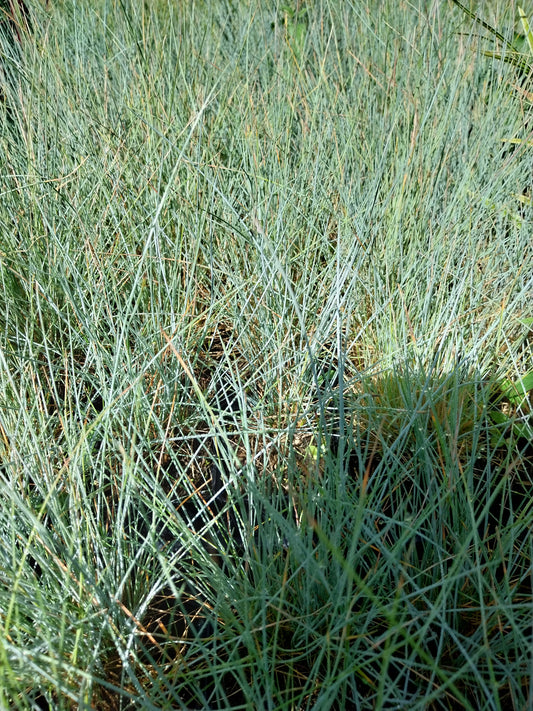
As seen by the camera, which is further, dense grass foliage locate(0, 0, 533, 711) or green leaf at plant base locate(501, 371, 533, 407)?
green leaf at plant base locate(501, 371, 533, 407)

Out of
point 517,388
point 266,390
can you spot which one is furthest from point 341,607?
point 517,388

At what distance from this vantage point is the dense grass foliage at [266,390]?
811mm

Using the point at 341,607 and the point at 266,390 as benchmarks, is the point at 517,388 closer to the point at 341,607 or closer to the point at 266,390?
the point at 266,390

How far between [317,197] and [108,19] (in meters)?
1.47

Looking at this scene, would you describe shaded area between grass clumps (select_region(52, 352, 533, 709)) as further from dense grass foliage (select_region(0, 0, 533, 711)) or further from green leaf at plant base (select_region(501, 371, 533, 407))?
green leaf at plant base (select_region(501, 371, 533, 407))

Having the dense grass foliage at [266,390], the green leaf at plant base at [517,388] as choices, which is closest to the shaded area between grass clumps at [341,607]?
the dense grass foliage at [266,390]

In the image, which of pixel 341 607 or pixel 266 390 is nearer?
pixel 341 607

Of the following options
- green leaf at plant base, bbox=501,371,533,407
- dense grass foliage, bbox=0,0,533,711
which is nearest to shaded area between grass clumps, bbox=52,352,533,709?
dense grass foliage, bbox=0,0,533,711

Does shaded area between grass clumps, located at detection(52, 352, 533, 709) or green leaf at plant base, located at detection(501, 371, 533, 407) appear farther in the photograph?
green leaf at plant base, located at detection(501, 371, 533, 407)

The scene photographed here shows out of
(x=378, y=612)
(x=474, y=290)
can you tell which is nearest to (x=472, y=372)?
(x=474, y=290)

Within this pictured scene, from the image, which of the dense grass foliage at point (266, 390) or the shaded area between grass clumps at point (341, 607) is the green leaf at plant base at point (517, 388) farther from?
the shaded area between grass clumps at point (341, 607)

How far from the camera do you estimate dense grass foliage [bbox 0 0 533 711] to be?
2.66 feet

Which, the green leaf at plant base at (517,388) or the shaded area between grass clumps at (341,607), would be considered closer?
the shaded area between grass clumps at (341,607)

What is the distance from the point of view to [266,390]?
1.17 m
